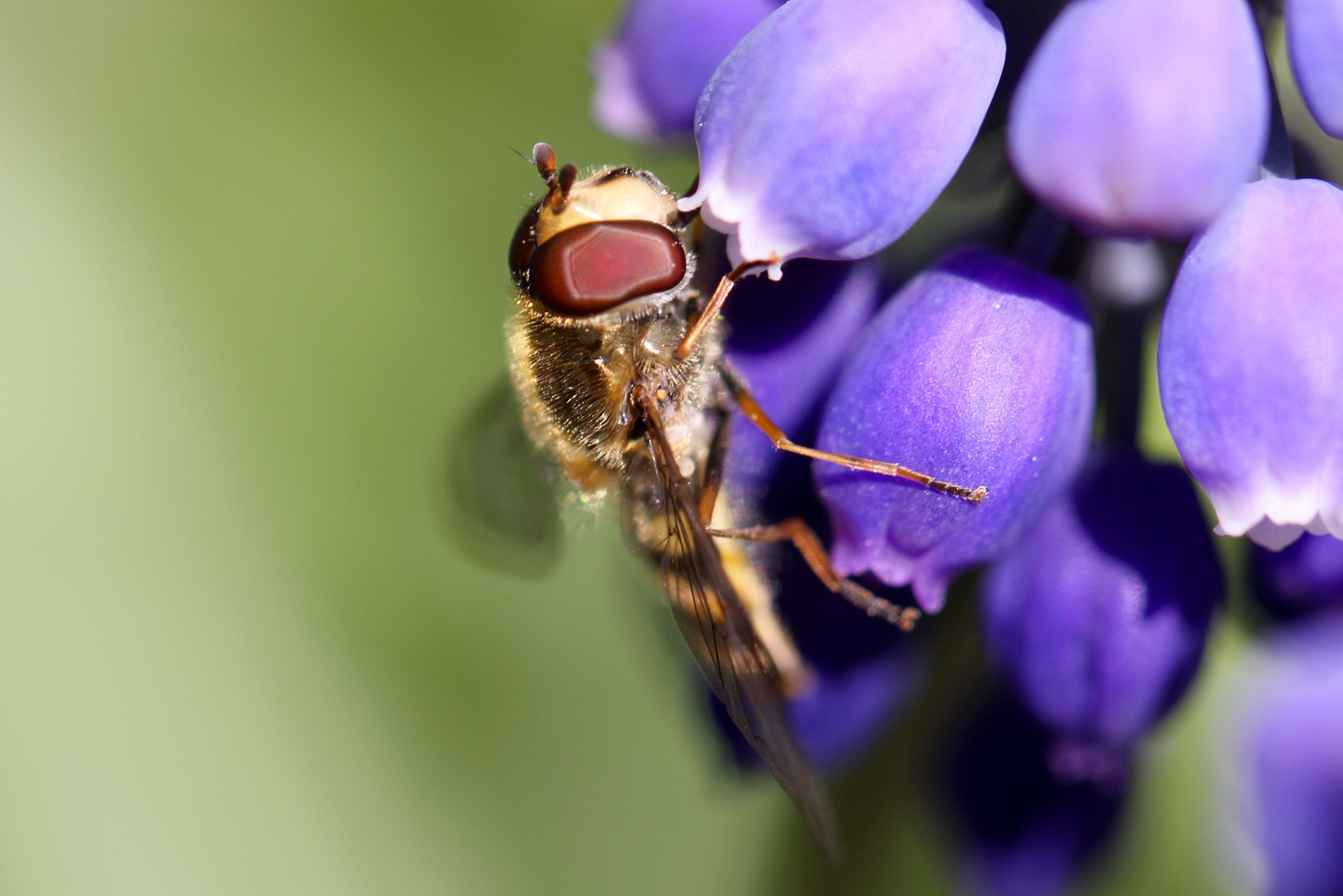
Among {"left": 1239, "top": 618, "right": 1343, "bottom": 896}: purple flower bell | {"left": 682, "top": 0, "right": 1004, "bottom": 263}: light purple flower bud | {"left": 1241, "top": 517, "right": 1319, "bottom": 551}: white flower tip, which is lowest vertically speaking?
{"left": 1239, "top": 618, "right": 1343, "bottom": 896}: purple flower bell

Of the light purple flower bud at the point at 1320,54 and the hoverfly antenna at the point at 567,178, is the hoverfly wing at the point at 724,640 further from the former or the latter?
the light purple flower bud at the point at 1320,54

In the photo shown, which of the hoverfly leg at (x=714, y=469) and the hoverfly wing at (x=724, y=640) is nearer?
the hoverfly wing at (x=724, y=640)

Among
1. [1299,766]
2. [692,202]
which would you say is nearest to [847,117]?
[692,202]

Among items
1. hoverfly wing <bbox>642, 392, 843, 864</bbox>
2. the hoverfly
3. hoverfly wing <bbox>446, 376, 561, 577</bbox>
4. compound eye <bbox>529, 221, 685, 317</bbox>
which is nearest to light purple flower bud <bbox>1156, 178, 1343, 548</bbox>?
the hoverfly

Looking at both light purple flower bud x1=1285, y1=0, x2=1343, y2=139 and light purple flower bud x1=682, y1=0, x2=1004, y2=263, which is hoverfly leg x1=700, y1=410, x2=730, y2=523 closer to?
light purple flower bud x1=682, y1=0, x2=1004, y2=263

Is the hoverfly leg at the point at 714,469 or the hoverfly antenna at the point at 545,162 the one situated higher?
the hoverfly antenna at the point at 545,162

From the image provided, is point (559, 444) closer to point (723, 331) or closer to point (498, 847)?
point (723, 331)

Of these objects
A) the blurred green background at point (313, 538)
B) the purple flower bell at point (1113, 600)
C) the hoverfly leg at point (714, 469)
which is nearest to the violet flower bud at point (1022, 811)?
the blurred green background at point (313, 538)

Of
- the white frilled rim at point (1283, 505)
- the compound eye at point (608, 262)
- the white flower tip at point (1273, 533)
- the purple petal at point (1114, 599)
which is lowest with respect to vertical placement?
the purple petal at point (1114, 599)
